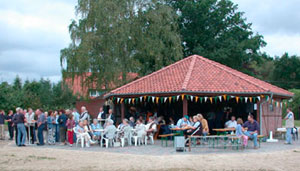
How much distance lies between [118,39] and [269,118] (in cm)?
1313

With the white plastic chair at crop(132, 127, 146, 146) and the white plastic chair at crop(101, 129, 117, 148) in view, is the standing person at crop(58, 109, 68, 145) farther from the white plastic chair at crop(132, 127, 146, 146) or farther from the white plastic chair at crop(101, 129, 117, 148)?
the white plastic chair at crop(132, 127, 146, 146)

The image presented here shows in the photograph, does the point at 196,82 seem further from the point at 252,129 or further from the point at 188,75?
the point at 252,129

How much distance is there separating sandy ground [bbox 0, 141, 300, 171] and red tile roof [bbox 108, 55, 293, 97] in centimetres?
478

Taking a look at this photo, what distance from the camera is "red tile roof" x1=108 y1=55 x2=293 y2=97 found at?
1769cm

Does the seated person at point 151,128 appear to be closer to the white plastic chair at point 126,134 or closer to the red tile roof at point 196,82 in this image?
the white plastic chair at point 126,134

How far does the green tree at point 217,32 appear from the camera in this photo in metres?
32.7

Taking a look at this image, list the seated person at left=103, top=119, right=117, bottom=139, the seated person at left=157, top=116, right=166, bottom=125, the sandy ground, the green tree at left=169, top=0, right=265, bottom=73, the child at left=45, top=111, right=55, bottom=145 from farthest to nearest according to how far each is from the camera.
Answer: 1. the green tree at left=169, top=0, right=265, bottom=73
2. the seated person at left=157, top=116, right=166, bottom=125
3. the child at left=45, top=111, right=55, bottom=145
4. the seated person at left=103, top=119, right=117, bottom=139
5. the sandy ground

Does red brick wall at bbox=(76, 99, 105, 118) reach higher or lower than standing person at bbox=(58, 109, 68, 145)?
higher

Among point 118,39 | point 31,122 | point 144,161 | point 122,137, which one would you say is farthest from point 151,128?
point 118,39

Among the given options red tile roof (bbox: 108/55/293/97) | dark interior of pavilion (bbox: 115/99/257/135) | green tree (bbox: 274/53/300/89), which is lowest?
dark interior of pavilion (bbox: 115/99/257/135)

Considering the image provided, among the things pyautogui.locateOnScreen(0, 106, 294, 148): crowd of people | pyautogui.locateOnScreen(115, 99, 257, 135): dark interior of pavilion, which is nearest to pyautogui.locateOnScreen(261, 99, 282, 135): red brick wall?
pyautogui.locateOnScreen(115, 99, 257, 135): dark interior of pavilion

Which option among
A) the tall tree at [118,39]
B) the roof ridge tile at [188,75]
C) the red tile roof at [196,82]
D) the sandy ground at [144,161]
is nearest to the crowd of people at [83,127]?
the red tile roof at [196,82]

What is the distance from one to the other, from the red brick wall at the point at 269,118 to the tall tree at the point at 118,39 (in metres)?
10.7

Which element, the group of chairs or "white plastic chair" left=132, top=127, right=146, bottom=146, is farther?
"white plastic chair" left=132, top=127, right=146, bottom=146
